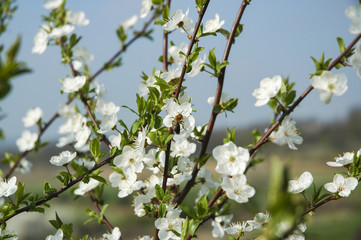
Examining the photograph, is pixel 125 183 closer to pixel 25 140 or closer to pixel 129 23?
pixel 129 23

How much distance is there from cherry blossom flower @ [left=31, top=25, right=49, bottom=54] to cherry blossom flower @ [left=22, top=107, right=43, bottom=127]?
0.37 metres

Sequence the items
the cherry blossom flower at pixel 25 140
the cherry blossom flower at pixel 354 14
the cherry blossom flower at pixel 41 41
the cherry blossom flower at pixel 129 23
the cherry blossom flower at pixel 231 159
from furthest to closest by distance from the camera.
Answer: the cherry blossom flower at pixel 25 140 < the cherry blossom flower at pixel 129 23 < the cherry blossom flower at pixel 41 41 < the cherry blossom flower at pixel 231 159 < the cherry blossom flower at pixel 354 14

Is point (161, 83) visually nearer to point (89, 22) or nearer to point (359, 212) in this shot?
point (89, 22)

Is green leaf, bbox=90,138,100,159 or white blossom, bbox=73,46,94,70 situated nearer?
green leaf, bbox=90,138,100,159

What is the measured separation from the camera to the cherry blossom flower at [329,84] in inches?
26.5

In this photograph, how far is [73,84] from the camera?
1.00 m

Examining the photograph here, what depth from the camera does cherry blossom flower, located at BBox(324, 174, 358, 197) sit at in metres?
0.78

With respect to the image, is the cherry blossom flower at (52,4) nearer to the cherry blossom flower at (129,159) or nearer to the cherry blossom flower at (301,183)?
the cherry blossom flower at (129,159)

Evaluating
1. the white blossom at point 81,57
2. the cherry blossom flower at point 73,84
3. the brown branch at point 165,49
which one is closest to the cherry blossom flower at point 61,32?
the white blossom at point 81,57

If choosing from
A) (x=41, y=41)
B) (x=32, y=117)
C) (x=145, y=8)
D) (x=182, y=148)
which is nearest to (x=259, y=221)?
(x=182, y=148)

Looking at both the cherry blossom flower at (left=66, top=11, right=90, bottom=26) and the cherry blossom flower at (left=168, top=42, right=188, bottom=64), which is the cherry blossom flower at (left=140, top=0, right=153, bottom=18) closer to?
the cherry blossom flower at (left=168, top=42, right=188, bottom=64)

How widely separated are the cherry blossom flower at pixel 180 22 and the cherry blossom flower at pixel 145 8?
0.26 meters

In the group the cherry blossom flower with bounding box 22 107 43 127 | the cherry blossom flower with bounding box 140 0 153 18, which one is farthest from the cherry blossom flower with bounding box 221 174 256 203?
the cherry blossom flower with bounding box 22 107 43 127

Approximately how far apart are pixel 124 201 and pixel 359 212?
14.8 feet
